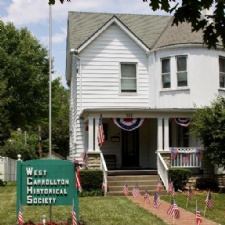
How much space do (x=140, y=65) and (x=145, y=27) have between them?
303 centimetres

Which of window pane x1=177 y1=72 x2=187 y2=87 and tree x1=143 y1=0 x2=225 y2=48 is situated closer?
tree x1=143 y1=0 x2=225 y2=48

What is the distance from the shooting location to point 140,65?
76.9 ft

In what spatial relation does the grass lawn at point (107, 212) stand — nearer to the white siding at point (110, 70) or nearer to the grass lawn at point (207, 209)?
the grass lawn at point (207, 209)

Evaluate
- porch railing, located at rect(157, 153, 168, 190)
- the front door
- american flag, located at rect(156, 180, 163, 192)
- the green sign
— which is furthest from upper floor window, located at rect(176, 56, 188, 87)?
the green sign

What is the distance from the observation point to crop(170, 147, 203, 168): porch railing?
20.1 m

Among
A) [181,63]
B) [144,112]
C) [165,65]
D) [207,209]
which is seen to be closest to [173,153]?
[144,112]

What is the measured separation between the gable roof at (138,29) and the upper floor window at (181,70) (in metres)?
0.80

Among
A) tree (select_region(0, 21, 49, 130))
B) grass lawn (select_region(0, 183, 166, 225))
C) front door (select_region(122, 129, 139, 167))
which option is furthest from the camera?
tree (select_region(0, 21, 49, 130))

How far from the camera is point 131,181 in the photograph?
62.2 feet

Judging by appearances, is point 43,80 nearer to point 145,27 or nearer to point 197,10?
point 145,27

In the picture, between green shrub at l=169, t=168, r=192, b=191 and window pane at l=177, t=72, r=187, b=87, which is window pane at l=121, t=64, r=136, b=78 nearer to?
window pane at l=177, t=72, r=187, b=87

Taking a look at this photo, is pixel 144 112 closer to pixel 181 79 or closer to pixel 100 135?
pixel 100 135

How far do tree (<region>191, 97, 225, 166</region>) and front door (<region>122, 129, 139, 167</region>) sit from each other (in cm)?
489

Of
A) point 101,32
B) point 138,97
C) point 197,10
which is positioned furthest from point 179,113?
point 197,10
